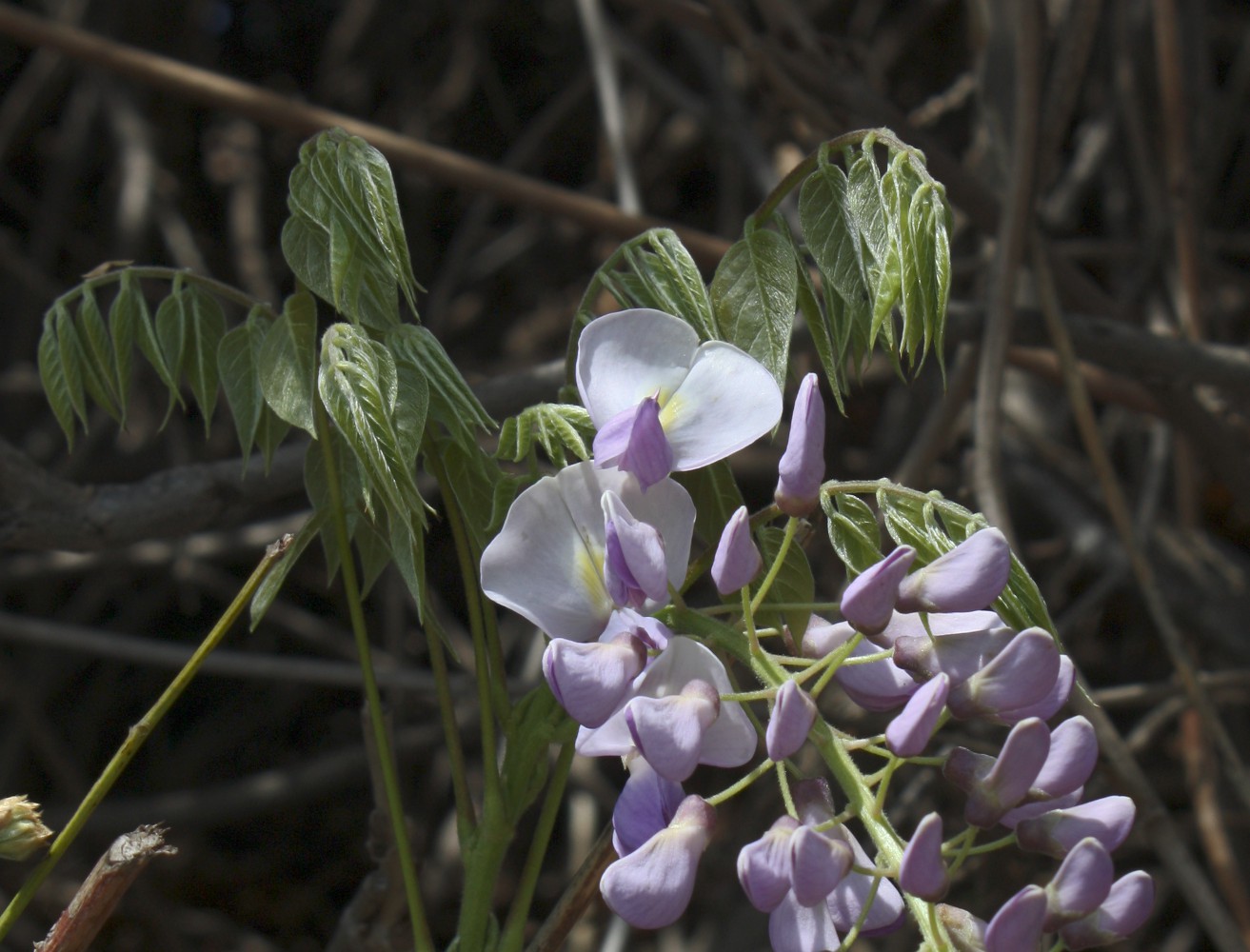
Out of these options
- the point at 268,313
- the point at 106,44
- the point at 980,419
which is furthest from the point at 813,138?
the point at 268,313

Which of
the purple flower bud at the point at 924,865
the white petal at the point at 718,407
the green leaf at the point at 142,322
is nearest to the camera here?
the purple flower bud at the point at 924,865

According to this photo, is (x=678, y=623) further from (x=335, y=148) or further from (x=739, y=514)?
(x=335, y=148)

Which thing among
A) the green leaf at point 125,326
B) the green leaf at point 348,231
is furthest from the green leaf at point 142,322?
the green leaf at point 348,231

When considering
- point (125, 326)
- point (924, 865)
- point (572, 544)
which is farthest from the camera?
point (125, 326)

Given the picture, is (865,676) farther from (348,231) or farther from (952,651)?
(348,231)

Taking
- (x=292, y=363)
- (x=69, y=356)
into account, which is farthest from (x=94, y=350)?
(x=292, y=363)

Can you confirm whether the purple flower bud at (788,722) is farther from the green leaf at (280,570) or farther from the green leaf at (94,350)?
the green leaf at (94,350)
